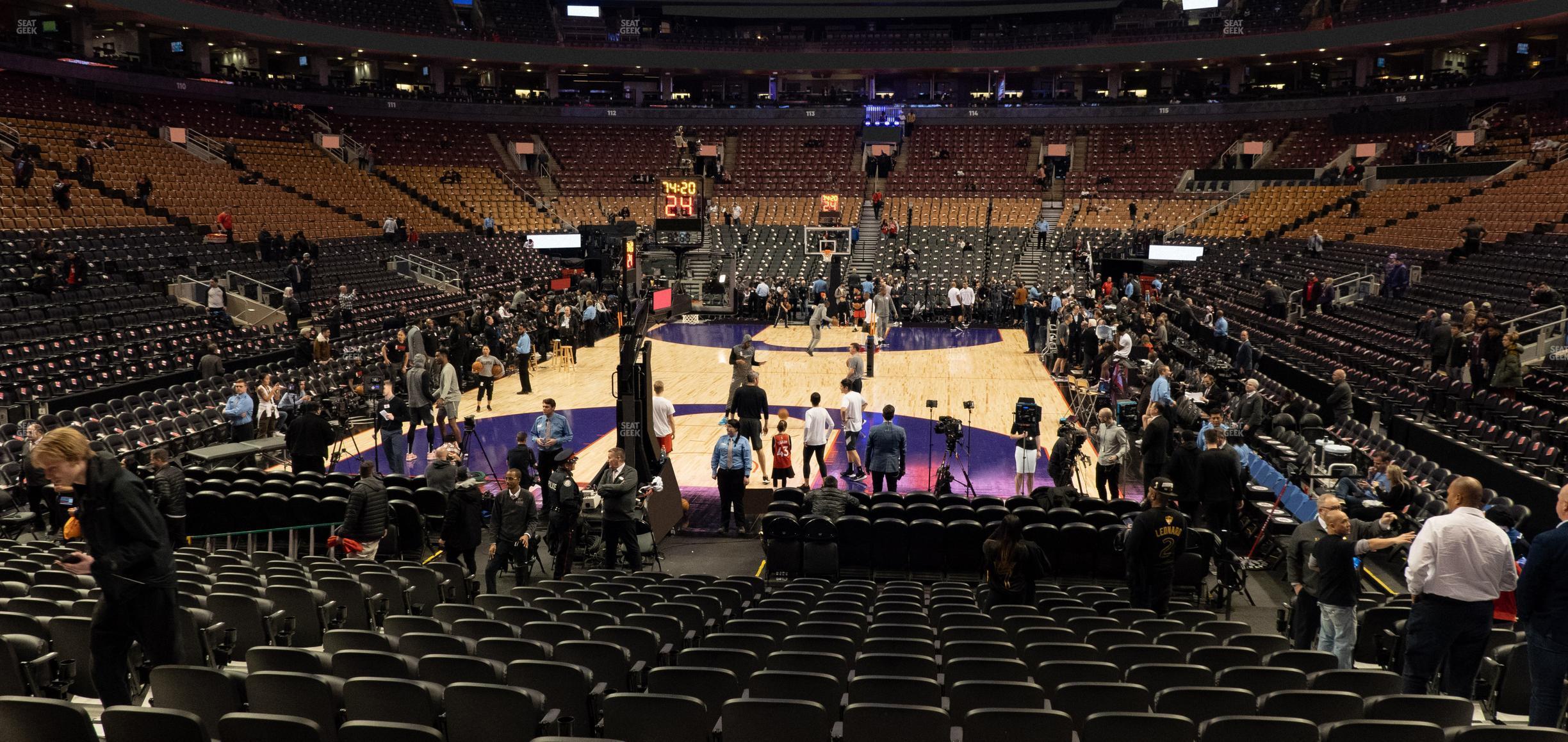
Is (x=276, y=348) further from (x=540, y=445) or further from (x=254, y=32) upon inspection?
(x=254, y=32)

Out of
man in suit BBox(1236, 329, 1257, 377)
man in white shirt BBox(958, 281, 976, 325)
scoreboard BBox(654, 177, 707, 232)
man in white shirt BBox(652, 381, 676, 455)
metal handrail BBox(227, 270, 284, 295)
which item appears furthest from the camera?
man in white shirt BBox(958, 281, 976, 325)

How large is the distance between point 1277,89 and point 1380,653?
4024 centimetres

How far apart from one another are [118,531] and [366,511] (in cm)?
542

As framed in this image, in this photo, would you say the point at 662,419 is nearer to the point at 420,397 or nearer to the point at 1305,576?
the point at 420,397

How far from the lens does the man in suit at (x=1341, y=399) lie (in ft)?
46.2

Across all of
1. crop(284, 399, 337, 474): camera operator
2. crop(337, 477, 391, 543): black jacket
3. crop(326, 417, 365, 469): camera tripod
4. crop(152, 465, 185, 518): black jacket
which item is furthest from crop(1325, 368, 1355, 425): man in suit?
crop(152, 465, 185, 518): black jacket

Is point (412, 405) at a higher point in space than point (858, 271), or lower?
lower

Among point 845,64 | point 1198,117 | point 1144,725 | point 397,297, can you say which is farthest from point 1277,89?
point 1144,725

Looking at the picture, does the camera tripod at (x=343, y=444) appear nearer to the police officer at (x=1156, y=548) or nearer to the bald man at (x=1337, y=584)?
the police officer at (x=1156, y=548)

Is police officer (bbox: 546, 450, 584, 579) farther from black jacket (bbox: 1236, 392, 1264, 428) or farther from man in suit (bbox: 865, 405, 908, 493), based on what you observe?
black jacket (bbox: 1236, 392, 1264, 428)

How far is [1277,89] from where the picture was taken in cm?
4178

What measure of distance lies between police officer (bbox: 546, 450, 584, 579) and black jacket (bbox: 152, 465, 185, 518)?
3.30m

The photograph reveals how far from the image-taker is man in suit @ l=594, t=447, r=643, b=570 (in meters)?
9.77

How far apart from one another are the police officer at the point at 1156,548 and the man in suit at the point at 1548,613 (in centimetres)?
255
